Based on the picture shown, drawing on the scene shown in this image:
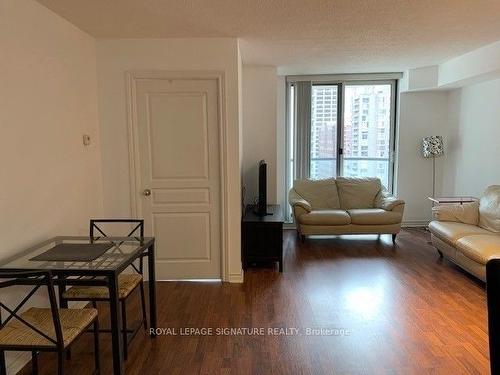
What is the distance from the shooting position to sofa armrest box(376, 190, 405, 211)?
16.7ft

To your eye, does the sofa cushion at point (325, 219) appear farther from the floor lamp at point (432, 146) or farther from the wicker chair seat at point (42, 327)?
the wicker chair seat at point (42, 327)

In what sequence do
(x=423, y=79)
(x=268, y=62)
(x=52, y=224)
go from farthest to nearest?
(x=423, y=79)
(x=268, y=62)
(x=52, y=224)

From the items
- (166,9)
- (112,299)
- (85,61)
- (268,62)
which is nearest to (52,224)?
(112,299)

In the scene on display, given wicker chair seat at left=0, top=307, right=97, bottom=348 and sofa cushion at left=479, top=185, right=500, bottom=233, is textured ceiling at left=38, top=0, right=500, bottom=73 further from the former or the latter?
wicker chair seat at left=0, top=307, right=97, bottom=348

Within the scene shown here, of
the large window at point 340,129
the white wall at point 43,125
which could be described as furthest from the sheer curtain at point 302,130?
the white wall at point 43,125

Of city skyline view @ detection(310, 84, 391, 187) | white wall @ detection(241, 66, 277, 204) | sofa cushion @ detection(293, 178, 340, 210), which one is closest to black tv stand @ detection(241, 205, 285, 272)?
white wall @ detection(241, 66, 277, 204)

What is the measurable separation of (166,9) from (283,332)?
2608 mm

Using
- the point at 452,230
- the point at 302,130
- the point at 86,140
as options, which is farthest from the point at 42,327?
the point at 302,130

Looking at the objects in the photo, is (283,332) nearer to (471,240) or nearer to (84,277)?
(84,277)

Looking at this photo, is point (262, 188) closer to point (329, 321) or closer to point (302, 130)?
point (329, 321)

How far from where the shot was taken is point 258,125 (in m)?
5.26

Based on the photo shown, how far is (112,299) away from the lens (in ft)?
6.44

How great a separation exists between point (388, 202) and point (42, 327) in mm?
4528

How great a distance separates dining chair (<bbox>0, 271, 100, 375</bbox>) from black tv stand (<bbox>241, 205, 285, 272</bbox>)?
2202 millimetres
